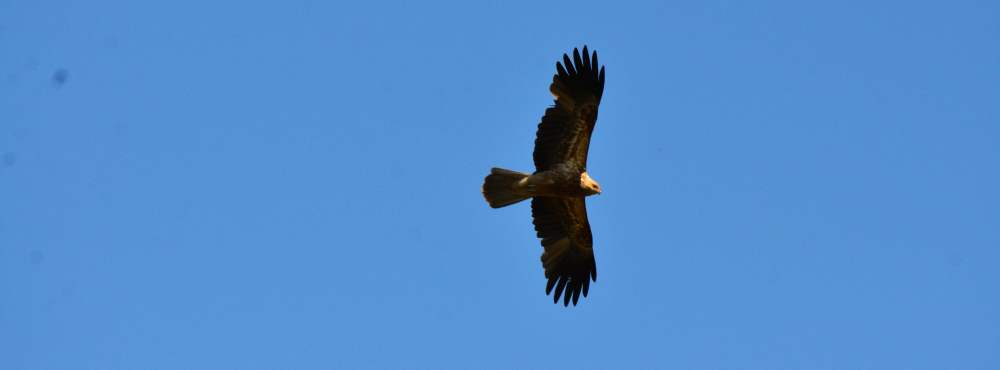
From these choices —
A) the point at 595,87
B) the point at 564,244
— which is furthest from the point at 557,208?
the point at 595,87

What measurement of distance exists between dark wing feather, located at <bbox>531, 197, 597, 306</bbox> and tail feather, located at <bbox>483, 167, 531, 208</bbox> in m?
0.83

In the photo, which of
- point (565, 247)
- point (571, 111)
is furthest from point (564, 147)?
point (565, 247)

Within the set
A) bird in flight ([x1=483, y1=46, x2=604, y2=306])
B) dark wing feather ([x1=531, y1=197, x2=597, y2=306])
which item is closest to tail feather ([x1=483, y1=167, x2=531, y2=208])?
bird in flight ([x1=483, y1=46, x2=604, y2=306])

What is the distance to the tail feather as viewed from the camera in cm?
1831

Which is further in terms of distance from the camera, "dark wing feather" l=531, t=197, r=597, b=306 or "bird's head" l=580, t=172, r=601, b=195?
"dark wing feather" l=531, t=197, r=597, b=306

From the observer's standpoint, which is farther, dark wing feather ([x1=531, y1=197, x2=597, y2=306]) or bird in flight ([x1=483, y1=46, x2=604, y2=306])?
dark wing feather ([x1=531, y1=197, x2=597, y2=306])

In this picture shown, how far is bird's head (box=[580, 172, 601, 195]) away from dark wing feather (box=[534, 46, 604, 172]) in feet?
0.92

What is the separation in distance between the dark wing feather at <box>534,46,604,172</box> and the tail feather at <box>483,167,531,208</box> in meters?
0.36

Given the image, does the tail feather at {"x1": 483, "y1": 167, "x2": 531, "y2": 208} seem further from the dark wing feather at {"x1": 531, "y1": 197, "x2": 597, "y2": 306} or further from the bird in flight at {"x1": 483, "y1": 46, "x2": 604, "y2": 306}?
the dark wing feather at {"x1": 531, "y1": 197, "x2": 597, "y2": 306}

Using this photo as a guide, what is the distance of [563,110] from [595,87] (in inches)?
18.4

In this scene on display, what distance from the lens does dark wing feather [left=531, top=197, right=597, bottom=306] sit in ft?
63.0

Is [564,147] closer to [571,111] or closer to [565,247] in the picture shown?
[571,111]

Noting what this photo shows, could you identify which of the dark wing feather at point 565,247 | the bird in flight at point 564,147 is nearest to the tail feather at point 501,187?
the bird in flight at point 564,147

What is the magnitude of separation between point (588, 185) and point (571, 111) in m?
0.93
